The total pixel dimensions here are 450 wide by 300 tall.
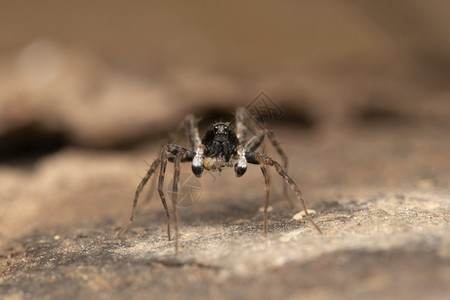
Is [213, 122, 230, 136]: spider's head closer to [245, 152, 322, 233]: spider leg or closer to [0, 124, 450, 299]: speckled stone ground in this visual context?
[245, 152, 322, 233]: spider leg

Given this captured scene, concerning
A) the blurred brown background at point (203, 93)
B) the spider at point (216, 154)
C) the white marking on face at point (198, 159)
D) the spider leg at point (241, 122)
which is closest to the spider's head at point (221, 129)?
the spider at point (216, 154)

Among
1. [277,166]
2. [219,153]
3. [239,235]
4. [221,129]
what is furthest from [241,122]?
[239,235]

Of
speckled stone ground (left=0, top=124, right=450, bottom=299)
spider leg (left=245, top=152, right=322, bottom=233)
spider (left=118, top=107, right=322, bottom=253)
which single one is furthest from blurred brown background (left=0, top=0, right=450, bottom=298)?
spider leg (left=245, top=152, right=322, bottom=233)

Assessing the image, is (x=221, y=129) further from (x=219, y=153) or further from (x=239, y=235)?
(x=239, y=235)

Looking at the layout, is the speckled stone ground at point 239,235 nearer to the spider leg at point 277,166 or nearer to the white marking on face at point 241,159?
the spider leg at point 277,166

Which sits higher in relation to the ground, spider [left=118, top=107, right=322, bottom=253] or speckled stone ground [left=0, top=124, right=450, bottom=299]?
spider [left=118, top=107, right=322, bottom=253]

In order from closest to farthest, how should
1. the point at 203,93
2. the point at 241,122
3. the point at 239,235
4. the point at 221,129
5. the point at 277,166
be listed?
the point at 239,235 → the point at 277,166 → the point at 221,129 → the point at 241,122 → the point at 203,93

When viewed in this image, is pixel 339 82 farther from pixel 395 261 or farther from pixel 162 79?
pixel 395 261

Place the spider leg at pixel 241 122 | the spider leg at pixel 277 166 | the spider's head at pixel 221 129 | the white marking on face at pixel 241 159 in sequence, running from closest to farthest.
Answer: the spider leg at pixel 277 166
the white marking on face at pixel 241 159
the spider's head at pixel 221 129
the spider leg at pixel 241 122

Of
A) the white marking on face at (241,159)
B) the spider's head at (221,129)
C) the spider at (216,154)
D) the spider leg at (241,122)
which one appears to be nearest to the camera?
the spider at (216,154)
